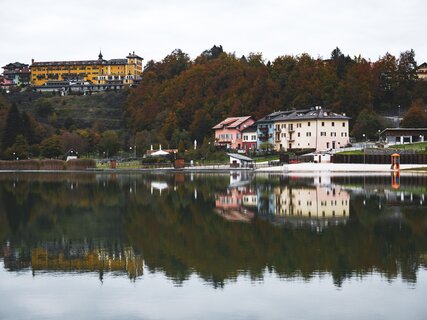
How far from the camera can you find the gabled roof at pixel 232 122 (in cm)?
9025

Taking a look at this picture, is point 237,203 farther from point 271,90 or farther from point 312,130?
point 271,90

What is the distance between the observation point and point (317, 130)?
7931cm

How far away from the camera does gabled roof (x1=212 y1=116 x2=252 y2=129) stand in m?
90.2

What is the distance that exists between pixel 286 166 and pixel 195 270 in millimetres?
50310

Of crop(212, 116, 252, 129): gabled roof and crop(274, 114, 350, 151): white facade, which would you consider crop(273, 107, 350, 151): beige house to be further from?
crop(212, 116, 252, 129): gabled roof

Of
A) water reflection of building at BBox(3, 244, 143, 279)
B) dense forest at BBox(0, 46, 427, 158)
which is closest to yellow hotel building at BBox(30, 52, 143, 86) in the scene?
dense forest at BBox(0, 46, 427, 158)

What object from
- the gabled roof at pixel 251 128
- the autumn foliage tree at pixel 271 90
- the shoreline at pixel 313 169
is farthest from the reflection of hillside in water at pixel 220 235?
the gabled roof at pixel 251 128

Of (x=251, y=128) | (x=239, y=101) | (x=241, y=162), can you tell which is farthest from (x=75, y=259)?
(x=239, y=101)

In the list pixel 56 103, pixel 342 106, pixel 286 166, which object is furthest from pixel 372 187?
pixel 56 103

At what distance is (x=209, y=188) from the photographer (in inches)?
1633

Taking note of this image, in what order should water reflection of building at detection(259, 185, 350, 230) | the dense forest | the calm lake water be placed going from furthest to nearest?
→ the dense forest, water reflection of building at detection(259, 185, 350, 230), the calm lake water

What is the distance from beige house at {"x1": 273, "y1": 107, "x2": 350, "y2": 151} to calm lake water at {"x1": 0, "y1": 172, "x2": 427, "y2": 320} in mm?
49688

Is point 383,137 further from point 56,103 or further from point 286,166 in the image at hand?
point 56,103

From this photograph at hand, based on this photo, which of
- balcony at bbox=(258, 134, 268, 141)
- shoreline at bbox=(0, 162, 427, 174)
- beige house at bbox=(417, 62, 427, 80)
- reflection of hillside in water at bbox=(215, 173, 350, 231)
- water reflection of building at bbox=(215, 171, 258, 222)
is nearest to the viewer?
reflection of hillside in water at bbox=(215, 173, 350, 231)
